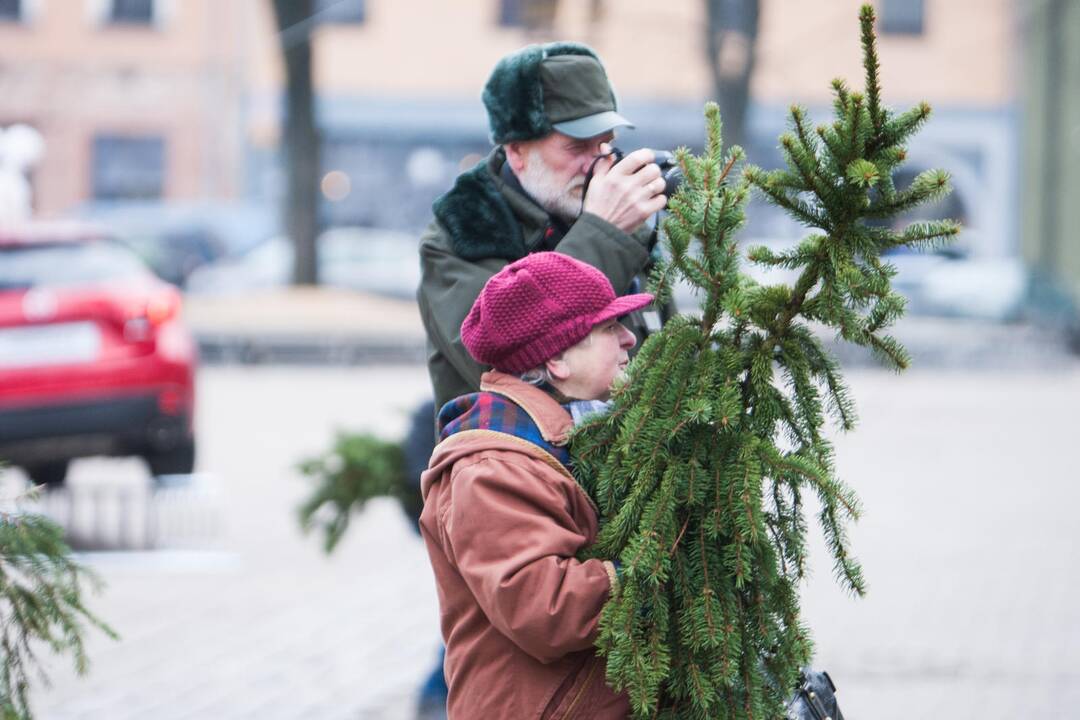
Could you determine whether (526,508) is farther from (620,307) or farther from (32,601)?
(32,601)

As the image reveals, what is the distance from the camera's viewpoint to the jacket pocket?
2.66 m

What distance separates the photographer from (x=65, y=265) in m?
9.55

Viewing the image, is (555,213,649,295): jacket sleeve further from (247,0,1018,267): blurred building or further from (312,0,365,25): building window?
Answer: (312,0,365,25): building window

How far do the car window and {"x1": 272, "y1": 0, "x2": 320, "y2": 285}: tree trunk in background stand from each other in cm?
1514

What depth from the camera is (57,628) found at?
145 inches

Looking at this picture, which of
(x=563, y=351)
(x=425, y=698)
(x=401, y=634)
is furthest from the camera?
(x=401, y=634)

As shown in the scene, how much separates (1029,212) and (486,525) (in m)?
31.4

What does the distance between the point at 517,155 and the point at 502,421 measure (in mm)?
964

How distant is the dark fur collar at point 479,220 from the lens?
3.44m

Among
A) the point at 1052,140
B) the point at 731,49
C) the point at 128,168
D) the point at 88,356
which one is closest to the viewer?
the point at 88,356

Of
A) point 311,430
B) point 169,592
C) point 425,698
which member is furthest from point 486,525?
point 311,430

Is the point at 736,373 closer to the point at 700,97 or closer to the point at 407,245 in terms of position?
the point at 700,97

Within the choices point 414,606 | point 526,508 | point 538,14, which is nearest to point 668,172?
point 526,508

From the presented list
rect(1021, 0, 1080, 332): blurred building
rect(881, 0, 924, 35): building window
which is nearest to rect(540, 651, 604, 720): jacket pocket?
rect(881, 0, 924, 35): building window
